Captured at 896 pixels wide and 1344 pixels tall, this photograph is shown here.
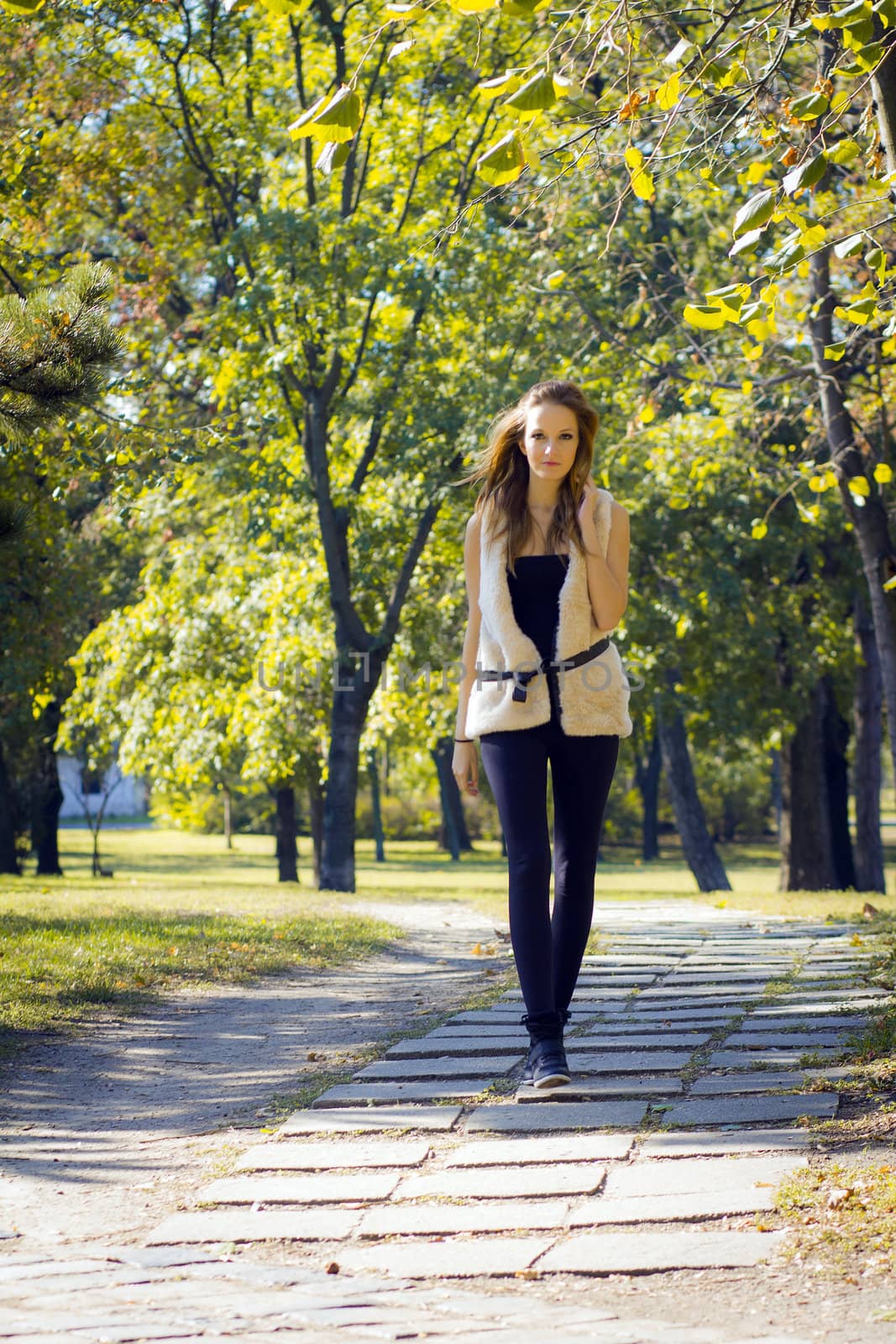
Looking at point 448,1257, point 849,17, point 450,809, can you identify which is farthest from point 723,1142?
point 450,809

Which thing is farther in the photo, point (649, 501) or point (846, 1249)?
point (649, 501)

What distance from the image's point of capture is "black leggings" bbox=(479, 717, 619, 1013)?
437 centimetres

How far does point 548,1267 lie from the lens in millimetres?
2895

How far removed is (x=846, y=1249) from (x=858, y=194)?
30.7ft

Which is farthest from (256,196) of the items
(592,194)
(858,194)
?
(858,194)

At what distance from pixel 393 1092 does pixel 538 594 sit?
1.69 metres

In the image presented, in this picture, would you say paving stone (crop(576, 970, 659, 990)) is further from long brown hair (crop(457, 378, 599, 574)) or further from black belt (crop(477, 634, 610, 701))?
long brown hair (crop(457, 378, 599, 574))

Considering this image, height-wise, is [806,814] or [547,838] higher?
[547,838]

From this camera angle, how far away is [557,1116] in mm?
4047

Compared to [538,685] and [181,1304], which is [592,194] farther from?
[181,1304]

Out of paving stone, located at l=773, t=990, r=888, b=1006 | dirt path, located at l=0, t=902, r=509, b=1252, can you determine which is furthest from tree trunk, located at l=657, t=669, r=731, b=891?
paving stone, located at l=773, t=990, r=888, b=1006

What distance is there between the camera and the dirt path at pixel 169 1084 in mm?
3645

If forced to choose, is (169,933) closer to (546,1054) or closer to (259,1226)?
(546,1054)

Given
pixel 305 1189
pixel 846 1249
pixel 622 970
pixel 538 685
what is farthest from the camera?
pixel 622 970
